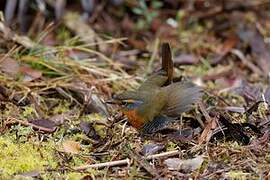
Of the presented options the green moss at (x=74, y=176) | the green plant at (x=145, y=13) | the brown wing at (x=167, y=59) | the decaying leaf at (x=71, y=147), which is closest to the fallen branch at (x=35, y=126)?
the decaying leaf at (x=71, y=147)

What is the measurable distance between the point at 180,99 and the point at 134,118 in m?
0.21

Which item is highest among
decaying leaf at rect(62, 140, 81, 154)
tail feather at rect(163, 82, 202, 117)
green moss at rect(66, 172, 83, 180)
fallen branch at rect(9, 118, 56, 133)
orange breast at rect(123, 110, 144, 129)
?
tail feather at rect(163, 82, 202, 117)

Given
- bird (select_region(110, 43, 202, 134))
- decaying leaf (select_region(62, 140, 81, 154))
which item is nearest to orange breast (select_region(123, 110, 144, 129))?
bird (select_region(110, 43, 202, 134))

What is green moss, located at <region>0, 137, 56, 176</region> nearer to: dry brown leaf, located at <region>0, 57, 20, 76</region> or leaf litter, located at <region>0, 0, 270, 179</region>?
leaf litter, located at <region>0, 0, 270, 179</region>

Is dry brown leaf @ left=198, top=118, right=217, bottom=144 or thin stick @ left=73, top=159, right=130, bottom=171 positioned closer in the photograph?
thin stick @ left=73, top=159, right=130, bottom=171

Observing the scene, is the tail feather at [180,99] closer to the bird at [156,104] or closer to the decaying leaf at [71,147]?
the bird at [156,104]

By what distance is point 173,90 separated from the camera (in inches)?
102

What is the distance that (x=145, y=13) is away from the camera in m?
4.27

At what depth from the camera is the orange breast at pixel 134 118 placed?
252cm

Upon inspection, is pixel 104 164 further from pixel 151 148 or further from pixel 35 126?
pixel 35 126

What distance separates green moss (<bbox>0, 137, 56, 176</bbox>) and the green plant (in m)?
1.93

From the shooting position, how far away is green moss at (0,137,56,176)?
7.52 feet

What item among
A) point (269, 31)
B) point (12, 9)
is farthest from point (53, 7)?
point (269, 31)

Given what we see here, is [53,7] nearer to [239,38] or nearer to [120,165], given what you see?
[239,38]
